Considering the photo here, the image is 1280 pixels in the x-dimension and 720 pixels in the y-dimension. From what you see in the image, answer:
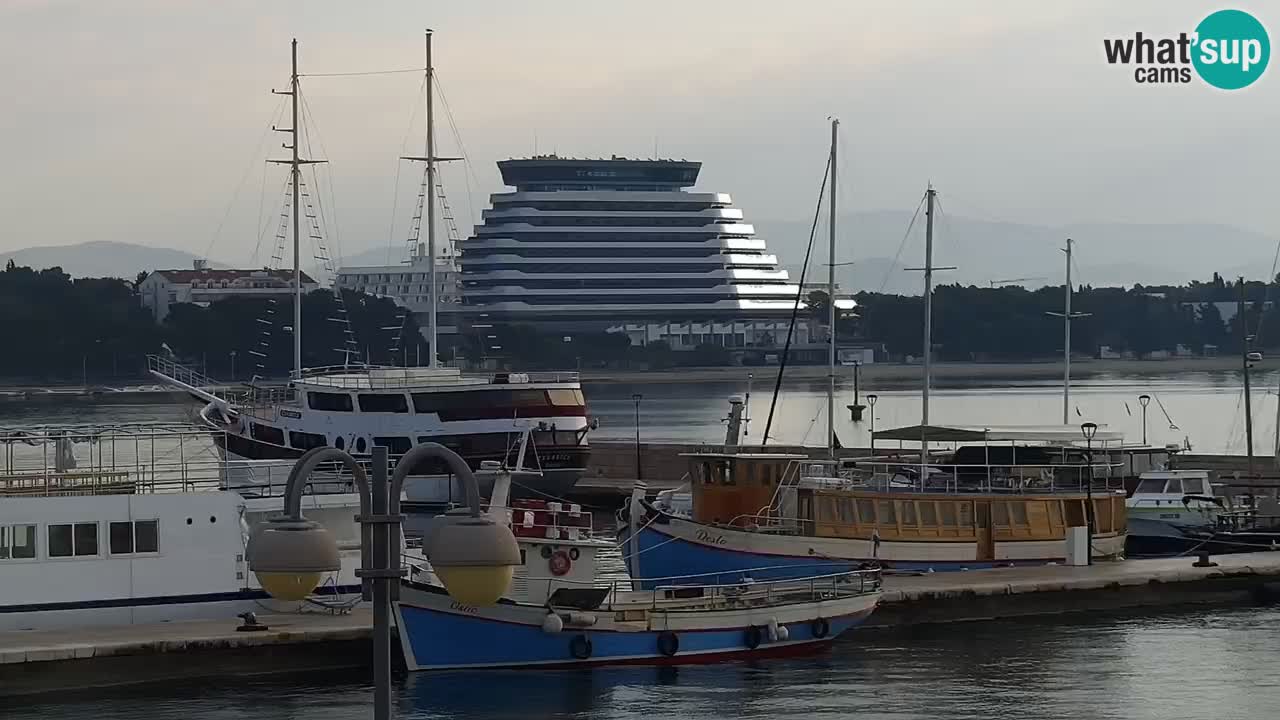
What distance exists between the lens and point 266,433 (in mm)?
54906

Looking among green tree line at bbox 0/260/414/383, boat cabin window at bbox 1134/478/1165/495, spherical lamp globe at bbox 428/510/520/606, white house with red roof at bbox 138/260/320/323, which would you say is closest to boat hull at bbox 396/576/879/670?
boat cabin window at bbox 1134/478/1165/495

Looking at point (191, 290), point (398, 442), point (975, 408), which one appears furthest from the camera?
point (191, 290)

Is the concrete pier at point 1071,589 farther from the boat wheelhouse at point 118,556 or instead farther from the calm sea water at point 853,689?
the boat wheelhouse at point 118,556

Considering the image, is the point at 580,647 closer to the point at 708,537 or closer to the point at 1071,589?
the point at 708,537

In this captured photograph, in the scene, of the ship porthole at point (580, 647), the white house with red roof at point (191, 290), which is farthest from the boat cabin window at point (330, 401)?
the white house with red roof at point (191, 290)

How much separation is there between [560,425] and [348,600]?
21925 millimetres

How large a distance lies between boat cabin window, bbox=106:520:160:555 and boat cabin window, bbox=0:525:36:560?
1088 millimetres

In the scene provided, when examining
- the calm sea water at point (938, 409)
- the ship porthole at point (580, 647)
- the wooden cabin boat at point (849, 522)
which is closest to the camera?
the ship porthole at point (580, 647)

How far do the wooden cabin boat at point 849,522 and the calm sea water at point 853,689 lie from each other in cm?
335

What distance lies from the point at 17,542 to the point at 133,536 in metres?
1.62

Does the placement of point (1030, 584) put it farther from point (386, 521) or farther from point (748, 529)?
point (386, 521)

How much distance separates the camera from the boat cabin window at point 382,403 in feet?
165

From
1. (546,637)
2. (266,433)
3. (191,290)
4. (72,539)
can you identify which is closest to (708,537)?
(546,637)

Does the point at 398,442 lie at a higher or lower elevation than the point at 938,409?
higher
